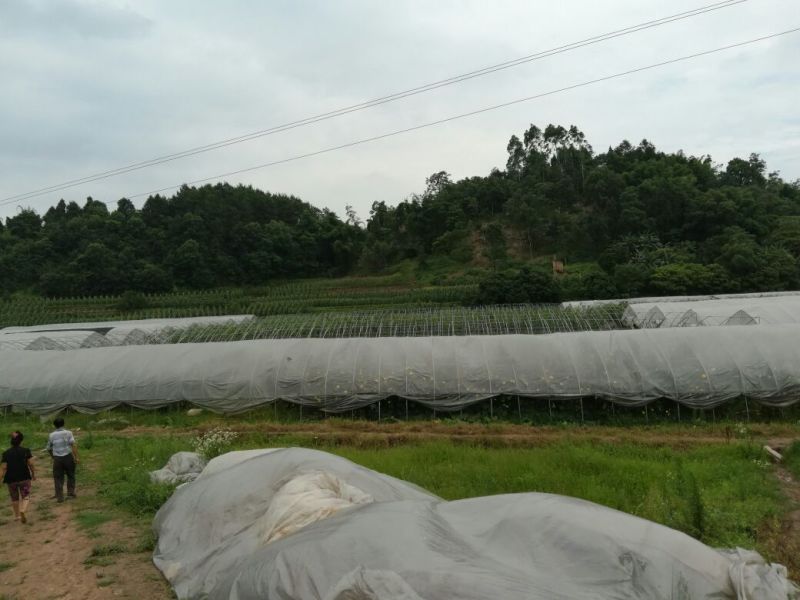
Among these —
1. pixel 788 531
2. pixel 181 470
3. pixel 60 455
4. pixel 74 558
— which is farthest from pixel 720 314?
pixel 74 558

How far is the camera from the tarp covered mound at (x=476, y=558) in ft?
10.9

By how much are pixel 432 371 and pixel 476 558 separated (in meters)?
10.9

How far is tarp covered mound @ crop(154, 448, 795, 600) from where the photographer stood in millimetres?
3330

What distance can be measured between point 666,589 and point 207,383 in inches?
544

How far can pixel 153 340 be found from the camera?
23062 millimetres

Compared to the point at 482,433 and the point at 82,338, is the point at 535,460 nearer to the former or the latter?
the point at 482,433

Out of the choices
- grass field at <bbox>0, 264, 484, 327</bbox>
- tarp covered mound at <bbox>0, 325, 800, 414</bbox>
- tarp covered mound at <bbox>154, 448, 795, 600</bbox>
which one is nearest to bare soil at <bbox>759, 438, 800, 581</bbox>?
tarp covered mound at <bbox>154, 448, 795, 600</bbox>

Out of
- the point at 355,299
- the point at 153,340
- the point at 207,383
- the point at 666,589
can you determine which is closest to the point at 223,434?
the point at 207,383

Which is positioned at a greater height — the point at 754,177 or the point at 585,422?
the point at 754,177

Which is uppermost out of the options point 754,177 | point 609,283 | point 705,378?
point 754,177

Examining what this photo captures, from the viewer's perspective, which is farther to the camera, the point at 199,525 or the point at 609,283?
the point at 609,283

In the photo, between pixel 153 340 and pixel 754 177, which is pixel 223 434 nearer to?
pixel 153 340

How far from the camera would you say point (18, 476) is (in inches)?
308

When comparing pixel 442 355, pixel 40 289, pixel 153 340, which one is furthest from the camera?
pixel 40 289
